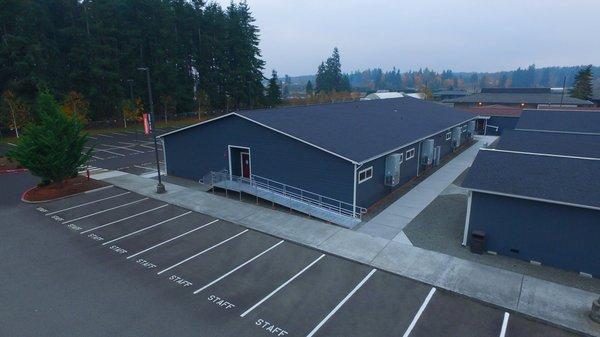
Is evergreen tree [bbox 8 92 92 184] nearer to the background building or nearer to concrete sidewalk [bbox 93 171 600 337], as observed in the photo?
concrete sidewalk [bbox 93 171 600 337]

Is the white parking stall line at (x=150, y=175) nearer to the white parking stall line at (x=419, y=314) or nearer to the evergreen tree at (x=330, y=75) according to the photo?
the white parking stall line at (x=419, y=314)

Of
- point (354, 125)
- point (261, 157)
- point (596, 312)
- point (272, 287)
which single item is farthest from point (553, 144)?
point (272, 287)

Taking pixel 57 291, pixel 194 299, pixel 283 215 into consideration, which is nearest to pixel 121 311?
pixel 194 299

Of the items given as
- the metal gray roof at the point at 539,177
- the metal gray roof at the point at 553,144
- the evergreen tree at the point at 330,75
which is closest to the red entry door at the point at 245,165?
the metal gray roof at the point at 539,177

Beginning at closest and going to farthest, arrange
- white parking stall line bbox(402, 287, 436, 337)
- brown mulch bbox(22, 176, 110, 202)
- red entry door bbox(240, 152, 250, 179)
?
white parking stall line bbox(402, 287, 436, 337)
brown mulch bbox(22, 176, 110, 202)
red entry door bbox(240, 152, 250, 179)

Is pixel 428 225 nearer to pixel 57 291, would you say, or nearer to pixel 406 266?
pixel 406 266

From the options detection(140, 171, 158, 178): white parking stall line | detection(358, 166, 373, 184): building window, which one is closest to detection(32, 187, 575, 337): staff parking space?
detection(358, 166, 373, 184): building window

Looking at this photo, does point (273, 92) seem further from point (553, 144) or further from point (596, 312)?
point (596, 312)
